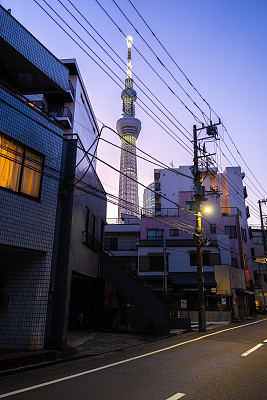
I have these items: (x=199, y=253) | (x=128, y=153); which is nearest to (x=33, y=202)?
(x=199, y=253)

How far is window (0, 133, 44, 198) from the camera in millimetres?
9031

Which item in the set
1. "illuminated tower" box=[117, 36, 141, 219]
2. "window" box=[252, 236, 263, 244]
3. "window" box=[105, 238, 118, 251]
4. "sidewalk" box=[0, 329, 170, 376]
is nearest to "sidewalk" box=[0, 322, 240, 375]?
"sidewalk" box=[0, 329, 170, 376]

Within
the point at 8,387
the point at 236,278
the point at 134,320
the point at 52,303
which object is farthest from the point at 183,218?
the point at 8,387

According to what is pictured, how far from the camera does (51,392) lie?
5.29m

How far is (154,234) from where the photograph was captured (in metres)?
40.3

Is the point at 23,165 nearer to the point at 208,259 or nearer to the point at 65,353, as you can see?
the point at 65,353

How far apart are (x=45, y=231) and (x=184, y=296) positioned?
85.8 feet

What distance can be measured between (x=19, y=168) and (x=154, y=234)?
105 ft

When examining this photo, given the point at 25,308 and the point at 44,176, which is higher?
the point at 44,176

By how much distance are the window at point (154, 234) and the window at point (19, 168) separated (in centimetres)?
3073

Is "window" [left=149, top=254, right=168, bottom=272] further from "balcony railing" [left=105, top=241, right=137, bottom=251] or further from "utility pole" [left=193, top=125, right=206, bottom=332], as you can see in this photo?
"utility pole" [left=193, top=125, right=206, bottom=332]

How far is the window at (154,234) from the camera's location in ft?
131

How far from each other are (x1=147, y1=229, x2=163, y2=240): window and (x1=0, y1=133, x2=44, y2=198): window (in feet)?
101

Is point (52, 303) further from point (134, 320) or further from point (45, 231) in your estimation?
point (134, 320)
